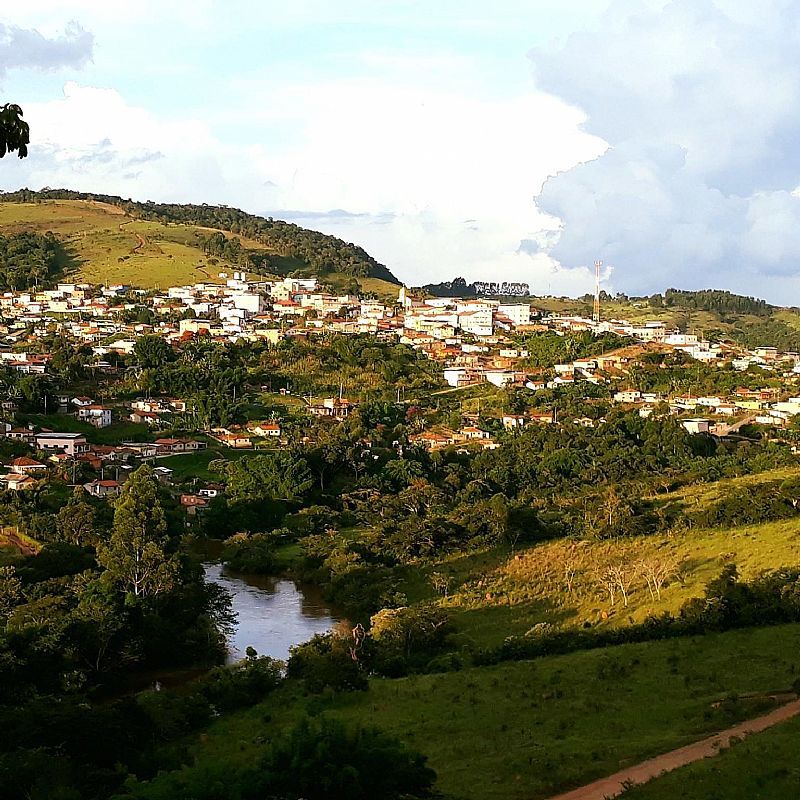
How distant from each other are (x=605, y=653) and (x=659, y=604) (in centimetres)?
367

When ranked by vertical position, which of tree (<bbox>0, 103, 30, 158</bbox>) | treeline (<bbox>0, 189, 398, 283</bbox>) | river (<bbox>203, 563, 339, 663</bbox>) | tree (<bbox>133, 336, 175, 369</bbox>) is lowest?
river (<bbox>203, 563, 339, 663</bbox>)

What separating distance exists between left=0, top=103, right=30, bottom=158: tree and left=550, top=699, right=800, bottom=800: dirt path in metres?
9.55

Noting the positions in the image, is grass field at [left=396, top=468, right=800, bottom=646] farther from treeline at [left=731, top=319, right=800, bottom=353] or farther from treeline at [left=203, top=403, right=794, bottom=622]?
treeline at [left=731, top=319, right=800, bottom=353]

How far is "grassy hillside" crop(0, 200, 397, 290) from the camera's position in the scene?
86.9 m

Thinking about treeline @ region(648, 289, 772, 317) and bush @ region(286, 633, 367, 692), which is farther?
treeline @ region(648, 289, 772, 317)

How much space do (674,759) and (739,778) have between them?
1.48 metres

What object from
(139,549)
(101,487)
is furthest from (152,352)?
(139,549)

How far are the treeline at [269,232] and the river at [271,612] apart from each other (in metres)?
68.1

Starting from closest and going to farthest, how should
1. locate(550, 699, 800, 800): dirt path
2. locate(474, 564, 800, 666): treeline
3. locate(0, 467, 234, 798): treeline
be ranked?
locate(550, 699, 800, 800): dirt path → locate(0, 467, 234, 798): treeline → locate(474, 564, 800, 666): treeline

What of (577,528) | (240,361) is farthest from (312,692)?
(240,361)

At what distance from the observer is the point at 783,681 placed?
55.0 ft

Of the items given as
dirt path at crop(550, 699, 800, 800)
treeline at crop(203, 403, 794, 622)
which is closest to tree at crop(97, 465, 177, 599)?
treeline at crop(203, 403, 794, 622)

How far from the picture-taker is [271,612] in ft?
86.4

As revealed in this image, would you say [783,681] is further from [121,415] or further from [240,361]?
[240,361]
